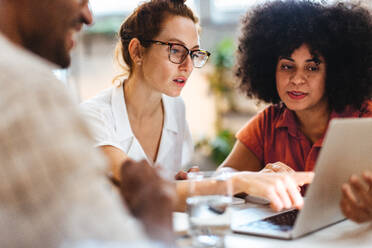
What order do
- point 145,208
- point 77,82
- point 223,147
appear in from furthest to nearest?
1. point 77,82
2. point 223,147
3. point 145,208

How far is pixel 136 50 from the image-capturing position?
209 centimetres

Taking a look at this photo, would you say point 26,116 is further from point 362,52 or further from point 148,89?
point 362,52

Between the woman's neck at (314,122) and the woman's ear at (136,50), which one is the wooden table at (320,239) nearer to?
the woman's neck at (314,122)

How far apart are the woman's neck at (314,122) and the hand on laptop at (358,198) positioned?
838 millimetres

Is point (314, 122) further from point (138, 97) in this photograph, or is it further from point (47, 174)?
point (47, 174)

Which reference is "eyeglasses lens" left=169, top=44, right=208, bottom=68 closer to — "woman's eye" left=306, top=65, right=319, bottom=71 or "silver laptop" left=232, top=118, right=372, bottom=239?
"woman's eye" left=306, top=65, right=319, bottom=71

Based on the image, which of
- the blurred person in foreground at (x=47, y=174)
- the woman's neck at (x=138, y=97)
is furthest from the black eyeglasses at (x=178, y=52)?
the blurred person in foreground at (x=47, y=174)

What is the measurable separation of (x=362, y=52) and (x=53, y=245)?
1818 mm

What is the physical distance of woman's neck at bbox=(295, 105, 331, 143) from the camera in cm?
200

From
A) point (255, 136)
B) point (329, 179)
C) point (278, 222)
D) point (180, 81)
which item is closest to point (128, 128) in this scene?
point (180, 81)

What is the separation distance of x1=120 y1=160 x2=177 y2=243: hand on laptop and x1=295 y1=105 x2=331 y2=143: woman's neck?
4.31ft

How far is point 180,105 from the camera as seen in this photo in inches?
90.3

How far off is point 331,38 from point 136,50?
920mm

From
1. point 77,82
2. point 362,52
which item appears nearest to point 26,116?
point 362,52
